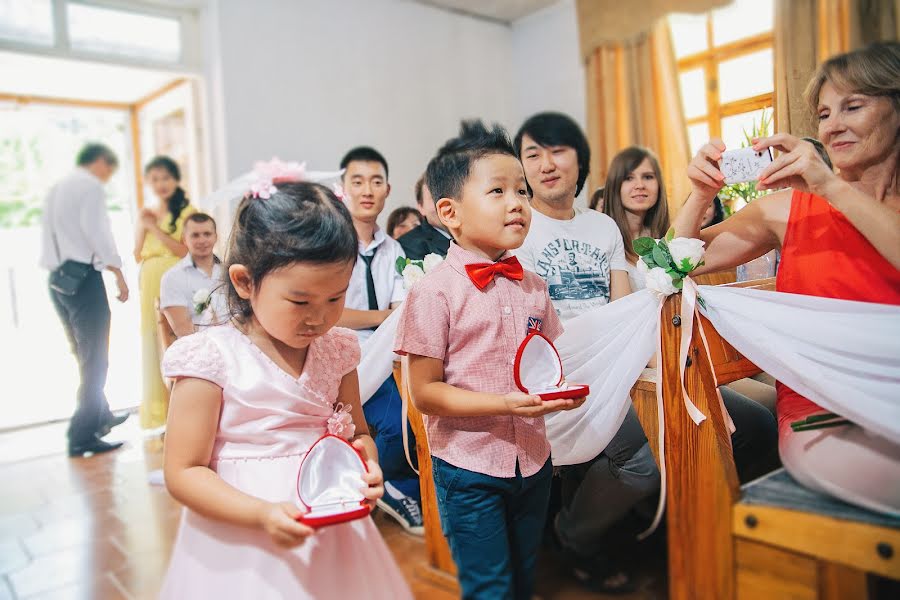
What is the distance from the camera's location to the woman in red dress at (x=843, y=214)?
3.75 ft

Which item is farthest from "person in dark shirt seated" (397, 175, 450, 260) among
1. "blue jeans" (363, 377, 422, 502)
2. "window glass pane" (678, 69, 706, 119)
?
"window glass pane" (678, 69, 706, 119)

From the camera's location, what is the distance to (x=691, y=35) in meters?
2.55

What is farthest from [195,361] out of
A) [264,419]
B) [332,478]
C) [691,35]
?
[691,35]

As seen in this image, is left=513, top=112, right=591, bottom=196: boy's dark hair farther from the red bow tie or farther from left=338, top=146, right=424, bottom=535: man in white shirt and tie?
left=338, top=146, right=424, bottom=535: man in white shirt and tie

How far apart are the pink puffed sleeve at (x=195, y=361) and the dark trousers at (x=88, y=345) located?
2.53 metres

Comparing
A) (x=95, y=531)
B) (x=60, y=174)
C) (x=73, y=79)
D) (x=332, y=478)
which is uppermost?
(x=73, y=79)

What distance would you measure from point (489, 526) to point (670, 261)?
24.9 inches

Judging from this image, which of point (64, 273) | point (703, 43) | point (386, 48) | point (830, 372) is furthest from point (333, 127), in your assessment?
point (830, 372)

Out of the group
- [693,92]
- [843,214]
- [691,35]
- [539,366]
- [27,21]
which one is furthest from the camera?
[27,21]

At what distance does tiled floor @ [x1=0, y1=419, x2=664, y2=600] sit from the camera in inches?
77.4

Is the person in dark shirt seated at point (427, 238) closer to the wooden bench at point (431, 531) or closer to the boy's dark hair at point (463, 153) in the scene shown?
the wooden bench at point (431, 531)

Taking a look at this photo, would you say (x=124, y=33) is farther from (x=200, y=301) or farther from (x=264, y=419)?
(x=264, y=419)

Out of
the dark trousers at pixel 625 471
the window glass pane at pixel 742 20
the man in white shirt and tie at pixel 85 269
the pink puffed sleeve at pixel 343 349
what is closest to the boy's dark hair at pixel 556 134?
the window glass pane at pixel 742 20

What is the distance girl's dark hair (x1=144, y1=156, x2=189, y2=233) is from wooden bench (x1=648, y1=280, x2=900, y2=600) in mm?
2179
